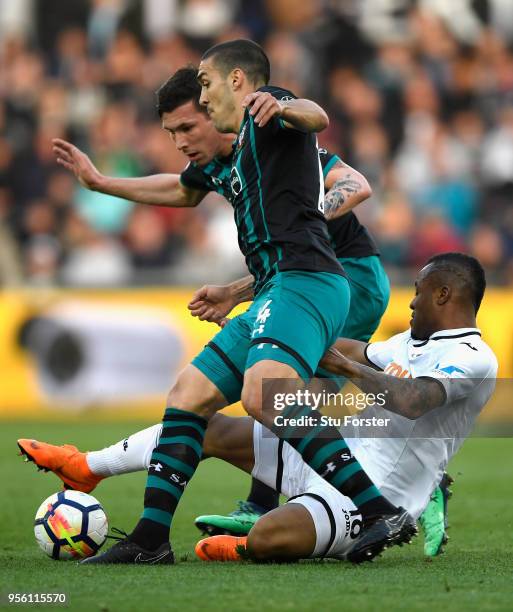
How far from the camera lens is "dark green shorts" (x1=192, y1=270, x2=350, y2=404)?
5078 millimetres

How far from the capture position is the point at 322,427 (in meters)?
→ 5.15

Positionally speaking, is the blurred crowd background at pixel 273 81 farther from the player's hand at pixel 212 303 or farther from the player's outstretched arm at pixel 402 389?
the player's outstretched arm at pixel 402 389

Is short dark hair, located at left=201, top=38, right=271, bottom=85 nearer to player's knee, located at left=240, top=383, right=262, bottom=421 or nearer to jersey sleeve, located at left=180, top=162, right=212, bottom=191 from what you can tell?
jersey sleeve, located at left=180, top=162, right=212, bottom=191

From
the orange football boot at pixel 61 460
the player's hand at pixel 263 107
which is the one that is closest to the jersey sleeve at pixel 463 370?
the player's hand at pixel 263 107

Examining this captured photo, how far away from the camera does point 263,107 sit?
488cm

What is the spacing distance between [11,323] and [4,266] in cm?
141

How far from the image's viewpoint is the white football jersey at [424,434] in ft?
17.6

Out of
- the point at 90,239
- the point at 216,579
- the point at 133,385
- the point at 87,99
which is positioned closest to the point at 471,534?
the point at 216,579

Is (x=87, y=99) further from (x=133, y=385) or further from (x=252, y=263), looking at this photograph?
(x=252, y=263)

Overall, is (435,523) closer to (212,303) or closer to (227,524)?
(227,524)

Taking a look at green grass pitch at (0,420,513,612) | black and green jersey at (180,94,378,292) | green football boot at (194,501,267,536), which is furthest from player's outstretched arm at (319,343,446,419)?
black and green jersey at (180,94,378,292)

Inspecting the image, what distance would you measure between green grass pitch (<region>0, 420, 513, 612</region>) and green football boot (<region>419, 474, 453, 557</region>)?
0.08 metres

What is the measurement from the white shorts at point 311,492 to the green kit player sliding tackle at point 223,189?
1.07 ft

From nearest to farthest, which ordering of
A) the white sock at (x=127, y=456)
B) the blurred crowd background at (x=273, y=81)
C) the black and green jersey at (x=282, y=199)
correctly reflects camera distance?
1. the black and green jersey at (x=282, y=199)
2. the white sock at (x=127, y=456)
3. the blurred crowd background at (x=273, y=81)
